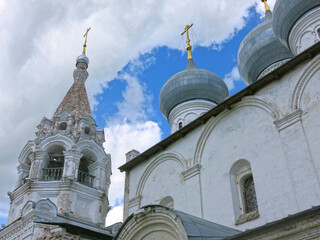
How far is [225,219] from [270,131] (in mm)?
1830

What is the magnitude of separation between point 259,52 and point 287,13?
179cm

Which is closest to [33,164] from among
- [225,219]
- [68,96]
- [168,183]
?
[68,96]

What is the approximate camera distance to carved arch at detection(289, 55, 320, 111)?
7.21 metres

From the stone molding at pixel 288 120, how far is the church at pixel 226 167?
0.06 ft

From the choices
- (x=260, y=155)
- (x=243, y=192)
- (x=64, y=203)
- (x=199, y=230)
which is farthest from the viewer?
(x=64, y=203)

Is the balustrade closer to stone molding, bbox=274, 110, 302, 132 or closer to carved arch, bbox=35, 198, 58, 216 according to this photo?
carved arch, bbox=35, 198, 58, 216

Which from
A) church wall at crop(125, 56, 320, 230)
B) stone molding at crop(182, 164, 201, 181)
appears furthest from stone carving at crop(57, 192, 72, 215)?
stone molding at crop(182, 164, 201, 181)

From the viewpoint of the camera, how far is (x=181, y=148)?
931cm

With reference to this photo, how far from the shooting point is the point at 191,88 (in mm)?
14312

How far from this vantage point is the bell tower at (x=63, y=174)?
13812 millimetres

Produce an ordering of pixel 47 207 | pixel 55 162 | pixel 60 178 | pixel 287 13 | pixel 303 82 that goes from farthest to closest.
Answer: pixel 55 162, pixel 60 178, pixel 47 207, pixel 287 13, pixel 303 82

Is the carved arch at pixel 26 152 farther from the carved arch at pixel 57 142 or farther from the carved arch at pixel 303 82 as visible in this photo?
the carved arch at pixel 303 82

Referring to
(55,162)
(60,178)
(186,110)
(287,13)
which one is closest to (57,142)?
(55,162)

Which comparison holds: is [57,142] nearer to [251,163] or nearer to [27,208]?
[27,208]
